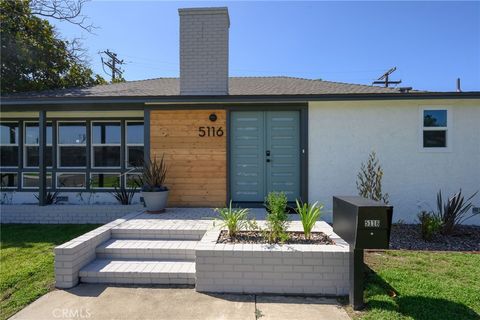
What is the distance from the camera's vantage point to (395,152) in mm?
6223

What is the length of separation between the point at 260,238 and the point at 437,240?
3630mm

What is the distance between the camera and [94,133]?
7703mm

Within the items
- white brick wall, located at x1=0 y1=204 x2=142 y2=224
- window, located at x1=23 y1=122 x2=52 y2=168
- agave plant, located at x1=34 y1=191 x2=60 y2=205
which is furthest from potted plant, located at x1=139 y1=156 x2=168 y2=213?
window, located at x1=23 y1=122 x2=52 y2=168

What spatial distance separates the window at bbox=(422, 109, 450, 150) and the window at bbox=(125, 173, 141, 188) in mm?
7265

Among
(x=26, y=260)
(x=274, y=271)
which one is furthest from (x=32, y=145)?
(x=274, y=271)

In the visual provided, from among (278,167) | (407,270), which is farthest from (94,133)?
(407,270)

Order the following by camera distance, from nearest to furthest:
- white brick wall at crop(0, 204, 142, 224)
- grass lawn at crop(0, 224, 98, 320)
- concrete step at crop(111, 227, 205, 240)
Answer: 1. grass lawn at crop(0, 224, 98, 320)
2. concrete step at crop(111, 227, 205, 240)
3. white brick wall at crop(0, 204, 142, 224)

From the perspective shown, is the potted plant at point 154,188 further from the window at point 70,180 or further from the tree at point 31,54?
the tree at point 31,54

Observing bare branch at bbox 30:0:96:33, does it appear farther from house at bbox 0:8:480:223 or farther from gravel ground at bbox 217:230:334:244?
gravel ground at bbox 217:230:334:244

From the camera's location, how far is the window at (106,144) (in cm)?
766

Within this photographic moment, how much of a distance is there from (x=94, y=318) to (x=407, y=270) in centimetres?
388

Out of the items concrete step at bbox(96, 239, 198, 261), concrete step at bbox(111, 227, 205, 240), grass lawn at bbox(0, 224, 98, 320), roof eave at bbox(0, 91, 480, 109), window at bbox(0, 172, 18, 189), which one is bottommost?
grass lawn at bbox(0, 224, 98, 320)

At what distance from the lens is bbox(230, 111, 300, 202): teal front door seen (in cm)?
647

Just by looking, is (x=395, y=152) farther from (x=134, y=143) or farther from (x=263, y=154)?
(x=134, y=143)
